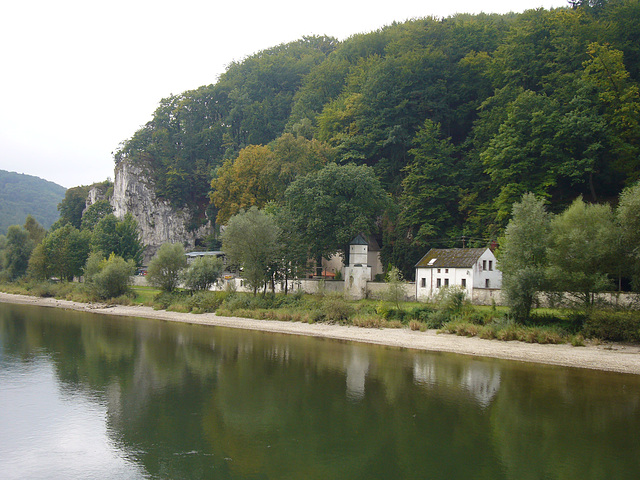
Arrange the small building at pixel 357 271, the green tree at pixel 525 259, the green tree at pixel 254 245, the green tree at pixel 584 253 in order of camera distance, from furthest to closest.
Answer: the small building at pixel 357 271, the green tree at pixel 254 245, the green tree at pixel 525 259, the green tree at pixel 584 253

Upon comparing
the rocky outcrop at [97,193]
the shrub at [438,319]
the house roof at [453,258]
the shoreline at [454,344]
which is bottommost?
the shoreline at [454,344]

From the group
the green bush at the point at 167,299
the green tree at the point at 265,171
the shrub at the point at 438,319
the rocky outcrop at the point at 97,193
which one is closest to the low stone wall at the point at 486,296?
the shrub at the point at 438,319

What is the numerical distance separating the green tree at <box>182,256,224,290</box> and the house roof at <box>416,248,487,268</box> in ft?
76.1

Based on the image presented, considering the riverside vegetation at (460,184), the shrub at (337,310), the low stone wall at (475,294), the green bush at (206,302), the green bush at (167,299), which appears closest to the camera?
the low stone wall at (475,294)

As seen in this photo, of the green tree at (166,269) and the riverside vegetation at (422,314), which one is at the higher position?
the green tree at (166,269)

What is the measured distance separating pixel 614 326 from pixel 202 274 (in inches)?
1540

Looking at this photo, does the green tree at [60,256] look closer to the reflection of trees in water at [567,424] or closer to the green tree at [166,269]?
the green tree at [166,269]

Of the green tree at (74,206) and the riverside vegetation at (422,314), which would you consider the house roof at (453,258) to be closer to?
the riverside vegetation at (422,314)

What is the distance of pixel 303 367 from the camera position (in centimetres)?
2642

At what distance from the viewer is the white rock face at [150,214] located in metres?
86.2

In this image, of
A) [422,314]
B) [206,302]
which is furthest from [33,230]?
[422,314]

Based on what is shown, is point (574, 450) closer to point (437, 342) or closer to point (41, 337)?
point (437, 342)

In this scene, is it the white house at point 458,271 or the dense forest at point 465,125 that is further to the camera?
the dense forest at point 465,125

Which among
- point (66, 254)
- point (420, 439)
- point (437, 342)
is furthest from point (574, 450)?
point (66, 254)
